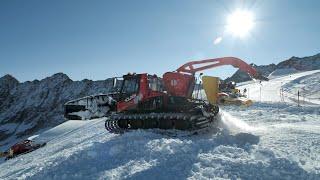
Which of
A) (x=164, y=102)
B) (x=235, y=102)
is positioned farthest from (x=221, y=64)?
(x=235, y=102)

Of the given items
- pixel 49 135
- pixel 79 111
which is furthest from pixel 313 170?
pixel 49 135

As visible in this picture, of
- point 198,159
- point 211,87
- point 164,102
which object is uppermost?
point 211,87

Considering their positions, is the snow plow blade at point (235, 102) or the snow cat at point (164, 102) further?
the snow plow blade at point (235, 102)

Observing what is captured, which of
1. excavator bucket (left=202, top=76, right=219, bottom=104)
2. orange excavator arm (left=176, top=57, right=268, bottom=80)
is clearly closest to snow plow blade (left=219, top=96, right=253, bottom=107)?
excavator bucket (left=202, top=76, right=219, bottom=104)

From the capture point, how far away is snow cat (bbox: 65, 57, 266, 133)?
14.8 m

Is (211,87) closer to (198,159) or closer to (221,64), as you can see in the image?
(221,64)

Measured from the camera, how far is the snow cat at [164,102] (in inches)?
583

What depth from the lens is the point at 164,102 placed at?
51.7 ft

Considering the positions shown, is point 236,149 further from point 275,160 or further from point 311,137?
point 311,137

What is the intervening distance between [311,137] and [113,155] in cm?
612

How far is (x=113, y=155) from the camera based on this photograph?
36.3 ft

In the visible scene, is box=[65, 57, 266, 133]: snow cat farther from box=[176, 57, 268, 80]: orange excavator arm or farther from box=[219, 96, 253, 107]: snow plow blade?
box=[219, 96, 253, 107]: snow plow blade

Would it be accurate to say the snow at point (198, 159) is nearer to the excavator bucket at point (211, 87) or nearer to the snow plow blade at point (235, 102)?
the snow plow blade at point (235, 102)

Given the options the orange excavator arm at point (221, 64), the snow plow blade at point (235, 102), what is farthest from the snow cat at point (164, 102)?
the snow plow blade at point (235, 102)
